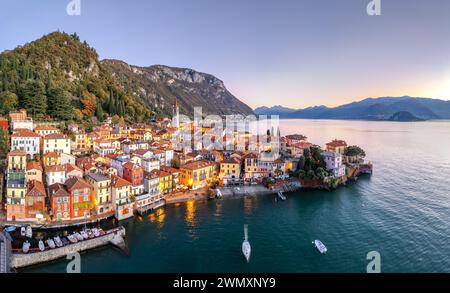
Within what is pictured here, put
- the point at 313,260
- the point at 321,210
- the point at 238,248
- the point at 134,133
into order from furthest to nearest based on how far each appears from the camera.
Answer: the point at 134,133 < the point at 321,210 < the point at 238,248 < the point at 313,260

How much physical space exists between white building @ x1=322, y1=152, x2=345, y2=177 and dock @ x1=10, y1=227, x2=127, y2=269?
2581cm

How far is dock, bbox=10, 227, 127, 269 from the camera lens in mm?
14680

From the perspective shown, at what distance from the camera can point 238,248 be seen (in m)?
17.2

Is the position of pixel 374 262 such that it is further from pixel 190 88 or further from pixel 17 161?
pixel 190 88

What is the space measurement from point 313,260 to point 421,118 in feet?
757

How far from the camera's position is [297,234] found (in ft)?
64.1

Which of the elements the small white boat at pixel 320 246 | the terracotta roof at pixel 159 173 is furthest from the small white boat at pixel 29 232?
the small white boat at pixel 320 246

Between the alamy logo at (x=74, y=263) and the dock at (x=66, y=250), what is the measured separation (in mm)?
370

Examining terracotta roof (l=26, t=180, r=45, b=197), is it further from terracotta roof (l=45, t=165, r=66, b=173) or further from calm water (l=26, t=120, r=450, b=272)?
calm water (l=26, t=120, r=450, b=272)

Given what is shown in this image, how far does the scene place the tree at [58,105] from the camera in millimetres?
35312

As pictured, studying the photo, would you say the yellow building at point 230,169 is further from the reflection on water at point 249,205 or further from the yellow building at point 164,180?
the yellow building at point 164,180

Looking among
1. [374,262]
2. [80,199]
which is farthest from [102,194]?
[374,262]

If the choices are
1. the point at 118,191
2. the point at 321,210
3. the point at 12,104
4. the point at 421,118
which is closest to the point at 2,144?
the point at 12,104

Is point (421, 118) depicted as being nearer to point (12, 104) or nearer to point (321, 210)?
point (321, 210)
